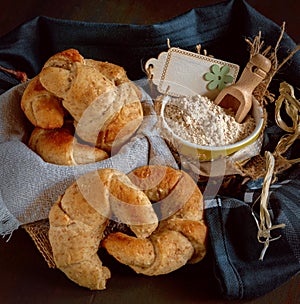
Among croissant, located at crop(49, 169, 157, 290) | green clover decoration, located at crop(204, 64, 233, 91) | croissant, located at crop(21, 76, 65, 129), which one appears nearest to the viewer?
croissant, located at crop(49, 169, 157, 290)

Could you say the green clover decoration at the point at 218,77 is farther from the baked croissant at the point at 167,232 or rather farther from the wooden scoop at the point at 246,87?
the baked croissant at the point at 167,232

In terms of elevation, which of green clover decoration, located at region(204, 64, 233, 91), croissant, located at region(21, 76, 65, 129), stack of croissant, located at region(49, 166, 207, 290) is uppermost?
green clover decoration, located at region(204, 64, 233, 91)

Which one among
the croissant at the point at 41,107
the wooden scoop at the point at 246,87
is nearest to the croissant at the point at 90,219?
the croissant at the point at 41,107

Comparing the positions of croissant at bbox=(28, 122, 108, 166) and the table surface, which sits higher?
croissant at bbox=(28, 122, 108, 166)

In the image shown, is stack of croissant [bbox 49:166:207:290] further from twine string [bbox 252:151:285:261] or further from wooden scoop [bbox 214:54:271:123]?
wooden scoop [bbox 214:54:271:123]

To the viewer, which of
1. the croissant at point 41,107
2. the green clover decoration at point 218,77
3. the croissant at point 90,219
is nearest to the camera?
the croissant at point 90,219

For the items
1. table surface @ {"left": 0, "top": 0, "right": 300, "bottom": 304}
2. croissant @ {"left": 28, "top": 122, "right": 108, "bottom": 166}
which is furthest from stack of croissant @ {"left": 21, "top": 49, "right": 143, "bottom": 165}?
table surface @ {"left": 0, "top": 0, "right": 300, "bottom": 304}

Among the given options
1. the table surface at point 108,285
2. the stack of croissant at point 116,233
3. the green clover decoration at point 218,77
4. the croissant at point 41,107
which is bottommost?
the table surface at point 108,285
